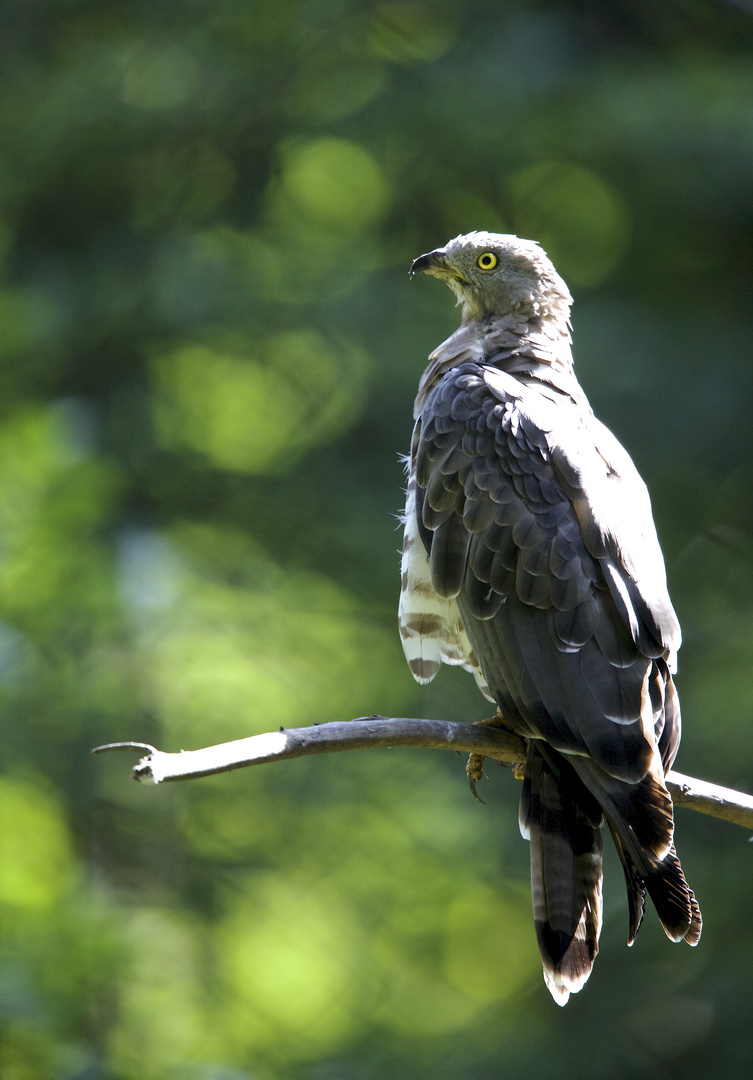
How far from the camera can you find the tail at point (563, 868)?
7.96 ft

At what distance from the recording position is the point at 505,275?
3.41 metres

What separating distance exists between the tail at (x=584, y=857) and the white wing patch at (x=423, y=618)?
1.55ft

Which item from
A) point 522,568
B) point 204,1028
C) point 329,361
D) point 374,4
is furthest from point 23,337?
point 522,568

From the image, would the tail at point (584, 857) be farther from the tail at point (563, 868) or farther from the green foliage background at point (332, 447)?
the green foliage background at point (332, 447)

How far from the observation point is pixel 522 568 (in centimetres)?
264

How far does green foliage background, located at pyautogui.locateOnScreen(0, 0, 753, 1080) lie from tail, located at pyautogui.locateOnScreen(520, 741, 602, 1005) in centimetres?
337

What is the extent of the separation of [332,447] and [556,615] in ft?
15.8

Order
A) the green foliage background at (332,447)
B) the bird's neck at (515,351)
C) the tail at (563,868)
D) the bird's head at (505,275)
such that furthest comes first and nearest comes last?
the green foliage background at (332,447)
the bird's head at (505,275)
the bird's neck at (515,351)
the tail at (563,868)

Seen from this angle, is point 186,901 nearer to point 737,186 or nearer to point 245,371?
point 245,371

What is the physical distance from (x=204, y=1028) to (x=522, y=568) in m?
5.25

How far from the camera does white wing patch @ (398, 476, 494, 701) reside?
3002 millimetres

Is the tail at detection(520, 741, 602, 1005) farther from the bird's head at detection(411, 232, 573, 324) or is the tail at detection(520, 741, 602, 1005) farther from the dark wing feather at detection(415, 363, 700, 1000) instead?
the bird's head at detection(411, 232, 573, 324)

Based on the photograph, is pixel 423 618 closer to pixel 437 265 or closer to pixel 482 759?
pixel 482 759

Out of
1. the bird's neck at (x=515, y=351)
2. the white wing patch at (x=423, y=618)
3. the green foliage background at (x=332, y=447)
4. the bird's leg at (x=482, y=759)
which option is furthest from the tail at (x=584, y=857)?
the green foliage background at (x=332, y=447)
